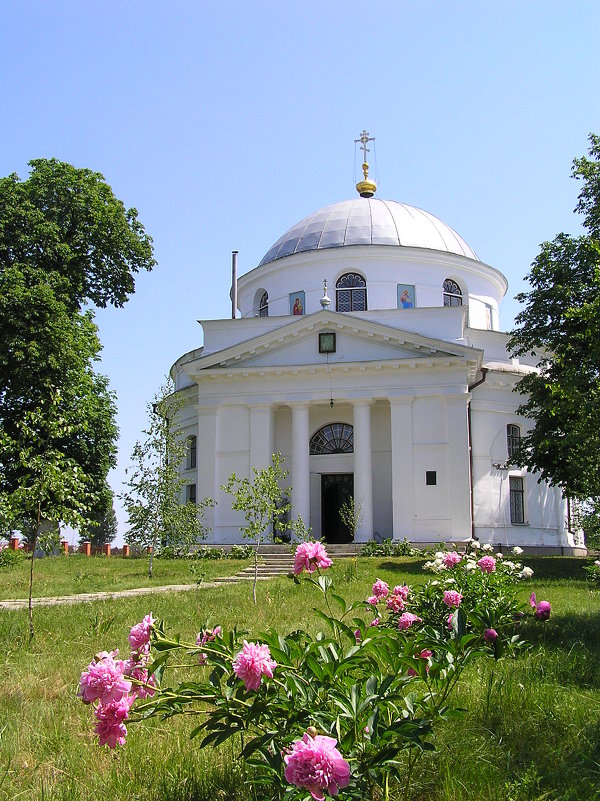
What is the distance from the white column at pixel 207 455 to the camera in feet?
98.1

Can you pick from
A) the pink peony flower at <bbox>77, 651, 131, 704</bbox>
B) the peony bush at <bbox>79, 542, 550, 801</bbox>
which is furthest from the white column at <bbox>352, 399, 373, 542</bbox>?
the pink peony flower at <bbox>77, 651, 131, 704</bbox>

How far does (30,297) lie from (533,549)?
67.7 feet

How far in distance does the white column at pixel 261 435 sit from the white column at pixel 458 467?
6.51m

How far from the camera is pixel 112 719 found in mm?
3742

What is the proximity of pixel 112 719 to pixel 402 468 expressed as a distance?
2513cm

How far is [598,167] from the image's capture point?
23.1 meters

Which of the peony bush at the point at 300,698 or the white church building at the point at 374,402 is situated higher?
the white church building at the point at 374,402

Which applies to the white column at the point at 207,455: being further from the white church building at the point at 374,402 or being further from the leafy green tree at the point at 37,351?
the leafy green tree at the point at 37,351

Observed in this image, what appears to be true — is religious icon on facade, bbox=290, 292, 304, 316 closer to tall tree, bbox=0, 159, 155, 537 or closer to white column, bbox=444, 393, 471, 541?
tall tree, bbox=0, 159, 155, 537

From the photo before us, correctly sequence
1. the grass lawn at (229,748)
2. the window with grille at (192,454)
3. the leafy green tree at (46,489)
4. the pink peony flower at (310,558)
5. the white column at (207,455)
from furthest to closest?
the window with grille at (192,454) → the white column at (207,455) → the leafy green tree at (46,489) → the pink peony flower at (310,558) → the grass lawn at (229,748)

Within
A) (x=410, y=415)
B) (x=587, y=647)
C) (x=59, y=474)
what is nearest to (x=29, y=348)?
(x=410, y=415)

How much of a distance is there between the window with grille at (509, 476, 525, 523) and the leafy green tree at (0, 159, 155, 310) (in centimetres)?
1730

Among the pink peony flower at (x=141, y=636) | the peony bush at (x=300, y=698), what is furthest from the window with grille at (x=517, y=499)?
the pink peony flower at (x=141, y=636)

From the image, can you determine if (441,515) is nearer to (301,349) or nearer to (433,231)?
(301,349)
